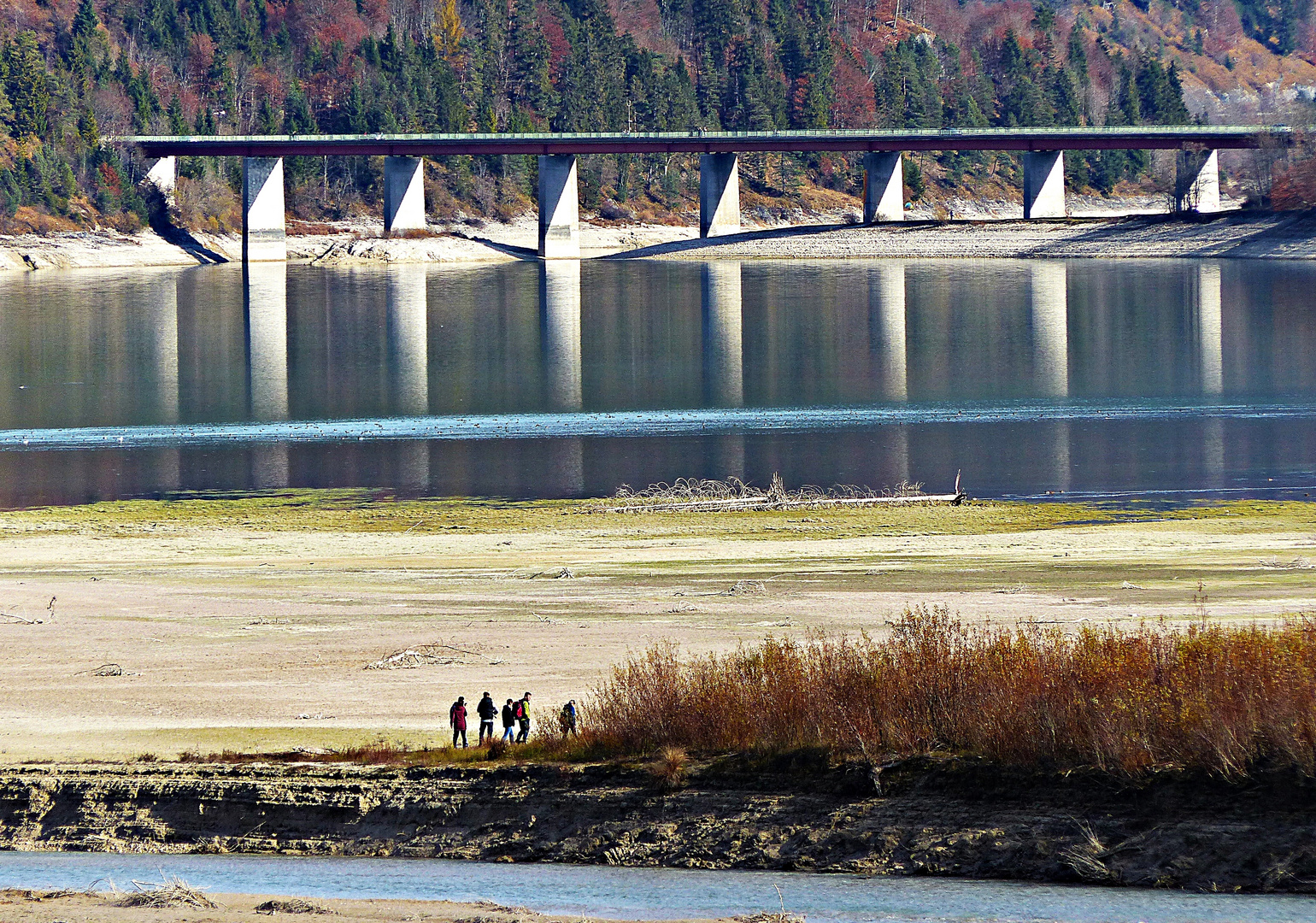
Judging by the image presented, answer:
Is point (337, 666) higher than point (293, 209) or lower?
lower

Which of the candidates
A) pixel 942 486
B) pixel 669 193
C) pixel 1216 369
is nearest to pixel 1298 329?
pixel 1216 369

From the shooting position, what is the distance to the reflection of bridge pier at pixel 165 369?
39.2 m

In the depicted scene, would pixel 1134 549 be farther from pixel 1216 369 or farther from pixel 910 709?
pixel 1216 369

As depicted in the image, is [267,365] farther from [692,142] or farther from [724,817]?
[692,142]

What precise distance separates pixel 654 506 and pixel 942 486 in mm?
7068

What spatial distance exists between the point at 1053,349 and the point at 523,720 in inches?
2055

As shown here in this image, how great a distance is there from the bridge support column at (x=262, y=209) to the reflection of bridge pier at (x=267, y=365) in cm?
2066

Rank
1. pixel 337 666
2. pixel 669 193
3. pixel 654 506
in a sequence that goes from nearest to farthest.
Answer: pixel 337 666 → pixel 654 506 → pixel 669 193

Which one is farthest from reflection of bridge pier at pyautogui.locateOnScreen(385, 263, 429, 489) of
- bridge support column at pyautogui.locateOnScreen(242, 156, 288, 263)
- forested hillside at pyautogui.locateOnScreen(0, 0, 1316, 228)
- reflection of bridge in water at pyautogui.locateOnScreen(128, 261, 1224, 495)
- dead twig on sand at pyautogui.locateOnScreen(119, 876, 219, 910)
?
forested hillside at pyautogui.locateOnScreen(0, 0, 1316, 228)

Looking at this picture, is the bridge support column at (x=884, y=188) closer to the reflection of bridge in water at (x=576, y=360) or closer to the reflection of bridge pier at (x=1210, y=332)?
the reflection of bridge in water at (x=576, y=360)

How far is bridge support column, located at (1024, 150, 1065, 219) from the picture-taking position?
146750mm

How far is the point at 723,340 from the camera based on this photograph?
7056cm

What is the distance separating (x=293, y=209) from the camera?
159 m

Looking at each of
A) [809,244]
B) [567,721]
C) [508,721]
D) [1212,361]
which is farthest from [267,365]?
[809,244]
